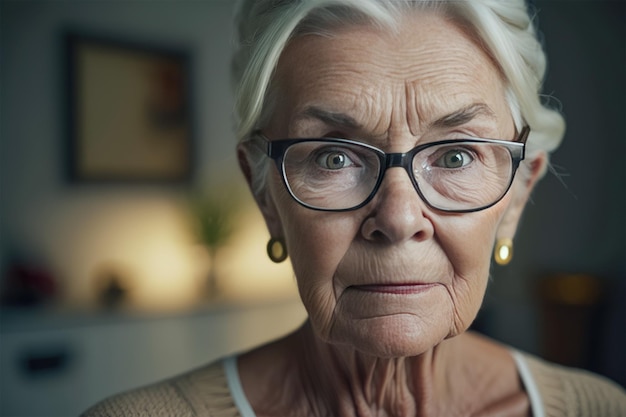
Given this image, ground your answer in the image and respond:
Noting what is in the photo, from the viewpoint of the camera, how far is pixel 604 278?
3.33 metres

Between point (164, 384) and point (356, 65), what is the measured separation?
64 cm

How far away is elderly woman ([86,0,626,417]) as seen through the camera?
0.84 meters

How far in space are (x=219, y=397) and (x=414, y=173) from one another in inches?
20.0

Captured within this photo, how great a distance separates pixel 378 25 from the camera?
2.77ft

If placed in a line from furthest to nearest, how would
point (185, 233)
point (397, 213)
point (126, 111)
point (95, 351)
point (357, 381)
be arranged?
→ point (185, 233), point (126, 111), point (95, 351), point (357, 381), point (397, 213)

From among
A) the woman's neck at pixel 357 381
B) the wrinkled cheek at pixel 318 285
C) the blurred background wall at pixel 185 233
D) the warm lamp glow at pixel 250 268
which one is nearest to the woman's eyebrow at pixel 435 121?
the wrinkled cheek at pixel 318 285

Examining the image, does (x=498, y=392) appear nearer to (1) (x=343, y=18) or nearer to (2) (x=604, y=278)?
(1) (x=343, y=18)

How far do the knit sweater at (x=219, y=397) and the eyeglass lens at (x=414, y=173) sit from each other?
393mm

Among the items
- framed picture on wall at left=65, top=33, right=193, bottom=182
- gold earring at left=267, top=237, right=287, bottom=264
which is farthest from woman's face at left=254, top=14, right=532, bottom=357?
framed picture on wall at left=65, top=33, right=193, bottom=182

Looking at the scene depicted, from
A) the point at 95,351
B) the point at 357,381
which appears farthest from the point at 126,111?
the point at 357,381

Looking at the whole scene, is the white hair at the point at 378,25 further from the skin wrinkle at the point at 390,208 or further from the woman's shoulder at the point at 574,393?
the woman's shoulder at the point at 574,393

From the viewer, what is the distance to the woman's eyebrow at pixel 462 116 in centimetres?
85

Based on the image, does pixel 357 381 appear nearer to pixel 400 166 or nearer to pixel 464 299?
pixel 464 299

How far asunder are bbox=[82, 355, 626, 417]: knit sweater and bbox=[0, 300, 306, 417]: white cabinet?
1.80 m
